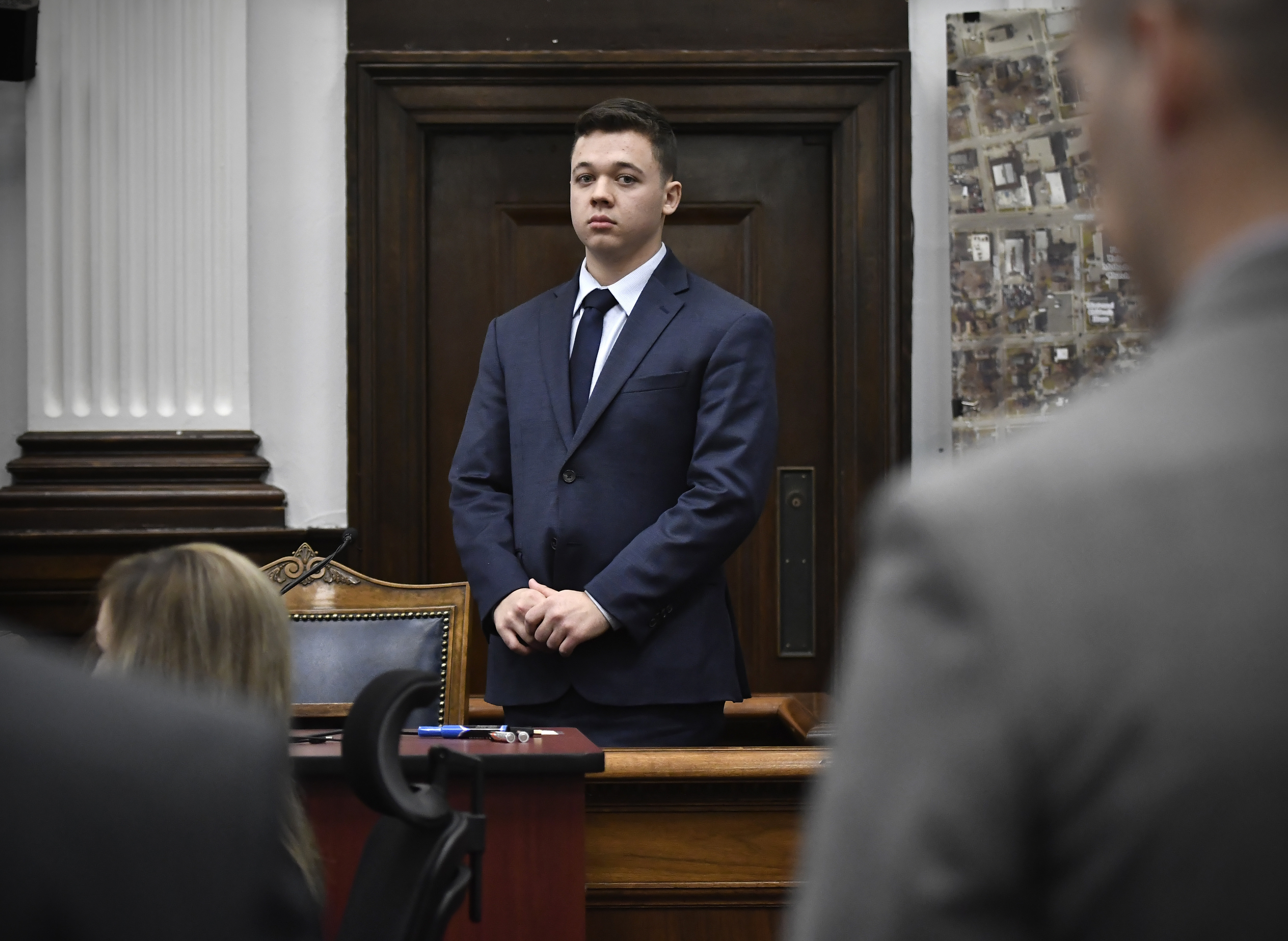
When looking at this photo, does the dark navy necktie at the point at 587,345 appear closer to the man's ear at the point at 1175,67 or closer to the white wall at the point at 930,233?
the white wall at the point at 930,233

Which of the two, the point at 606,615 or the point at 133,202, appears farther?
the point at 133,202

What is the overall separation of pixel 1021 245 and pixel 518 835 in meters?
2.56

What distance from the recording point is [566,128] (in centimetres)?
378

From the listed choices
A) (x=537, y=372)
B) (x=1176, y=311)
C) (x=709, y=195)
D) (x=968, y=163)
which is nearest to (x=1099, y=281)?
(x=968, y=163)

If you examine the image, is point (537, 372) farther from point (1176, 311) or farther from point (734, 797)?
point (1176, 311)

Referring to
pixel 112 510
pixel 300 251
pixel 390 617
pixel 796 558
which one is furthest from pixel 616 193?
pixel 112 510

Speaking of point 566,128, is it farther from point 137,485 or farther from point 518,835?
point 518,835

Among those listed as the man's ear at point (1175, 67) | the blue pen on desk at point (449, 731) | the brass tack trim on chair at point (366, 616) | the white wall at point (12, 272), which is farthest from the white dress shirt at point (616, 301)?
the man's ear at point (1175, 67)

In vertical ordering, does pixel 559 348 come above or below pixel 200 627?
above

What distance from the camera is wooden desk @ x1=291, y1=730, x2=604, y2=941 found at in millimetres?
1801

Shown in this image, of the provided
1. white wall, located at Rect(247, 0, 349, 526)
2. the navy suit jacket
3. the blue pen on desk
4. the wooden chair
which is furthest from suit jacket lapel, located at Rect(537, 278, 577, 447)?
white wall, located at Rect(247, 0, 349, 526)

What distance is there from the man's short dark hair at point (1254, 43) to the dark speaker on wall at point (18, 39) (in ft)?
12.2

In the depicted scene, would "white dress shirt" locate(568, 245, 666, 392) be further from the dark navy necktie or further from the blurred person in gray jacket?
the blurred person in gray jacket

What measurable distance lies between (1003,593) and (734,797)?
5.79ft
